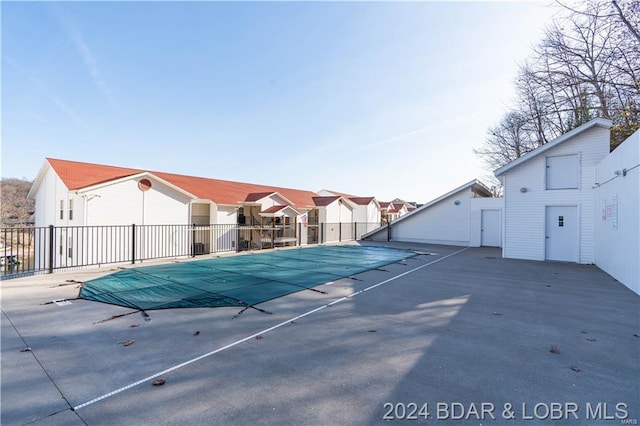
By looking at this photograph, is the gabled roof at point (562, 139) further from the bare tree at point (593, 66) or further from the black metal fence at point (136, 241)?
the black metal fence at point (136, 241)

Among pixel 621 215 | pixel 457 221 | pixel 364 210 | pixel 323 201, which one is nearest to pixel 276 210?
pixel 323 201

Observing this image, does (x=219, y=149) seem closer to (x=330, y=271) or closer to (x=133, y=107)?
(x=133, y=107)

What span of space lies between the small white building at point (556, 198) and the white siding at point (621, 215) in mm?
→ 904

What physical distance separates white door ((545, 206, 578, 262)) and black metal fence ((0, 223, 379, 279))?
12.5m

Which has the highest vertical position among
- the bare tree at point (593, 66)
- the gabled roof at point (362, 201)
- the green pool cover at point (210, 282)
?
the bare tree at point (593, 66)

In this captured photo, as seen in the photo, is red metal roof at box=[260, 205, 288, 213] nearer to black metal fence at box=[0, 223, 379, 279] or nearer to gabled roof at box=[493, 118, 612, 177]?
black metal fence at box=[0, 223, 379, 279]

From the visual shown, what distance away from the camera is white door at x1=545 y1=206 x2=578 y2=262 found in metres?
10.9

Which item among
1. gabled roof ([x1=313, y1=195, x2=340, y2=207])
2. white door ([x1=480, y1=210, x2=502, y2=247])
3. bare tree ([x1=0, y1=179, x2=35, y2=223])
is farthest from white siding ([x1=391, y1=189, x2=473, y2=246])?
bare tree ([x1=0, y1=179, x2=35, y2=223])

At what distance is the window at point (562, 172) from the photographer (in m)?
11.0

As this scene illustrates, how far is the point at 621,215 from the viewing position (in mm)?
7312

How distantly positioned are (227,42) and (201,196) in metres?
→ 8.05

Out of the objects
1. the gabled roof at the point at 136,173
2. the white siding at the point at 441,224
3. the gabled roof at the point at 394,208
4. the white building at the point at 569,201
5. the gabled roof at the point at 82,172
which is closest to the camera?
the white building at the point at 569,201

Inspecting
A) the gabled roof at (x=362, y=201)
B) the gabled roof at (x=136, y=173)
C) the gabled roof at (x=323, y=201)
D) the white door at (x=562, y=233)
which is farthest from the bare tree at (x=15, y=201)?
the white door at (x=562, y=233)

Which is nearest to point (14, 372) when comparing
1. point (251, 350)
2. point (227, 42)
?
point (251, 350)
